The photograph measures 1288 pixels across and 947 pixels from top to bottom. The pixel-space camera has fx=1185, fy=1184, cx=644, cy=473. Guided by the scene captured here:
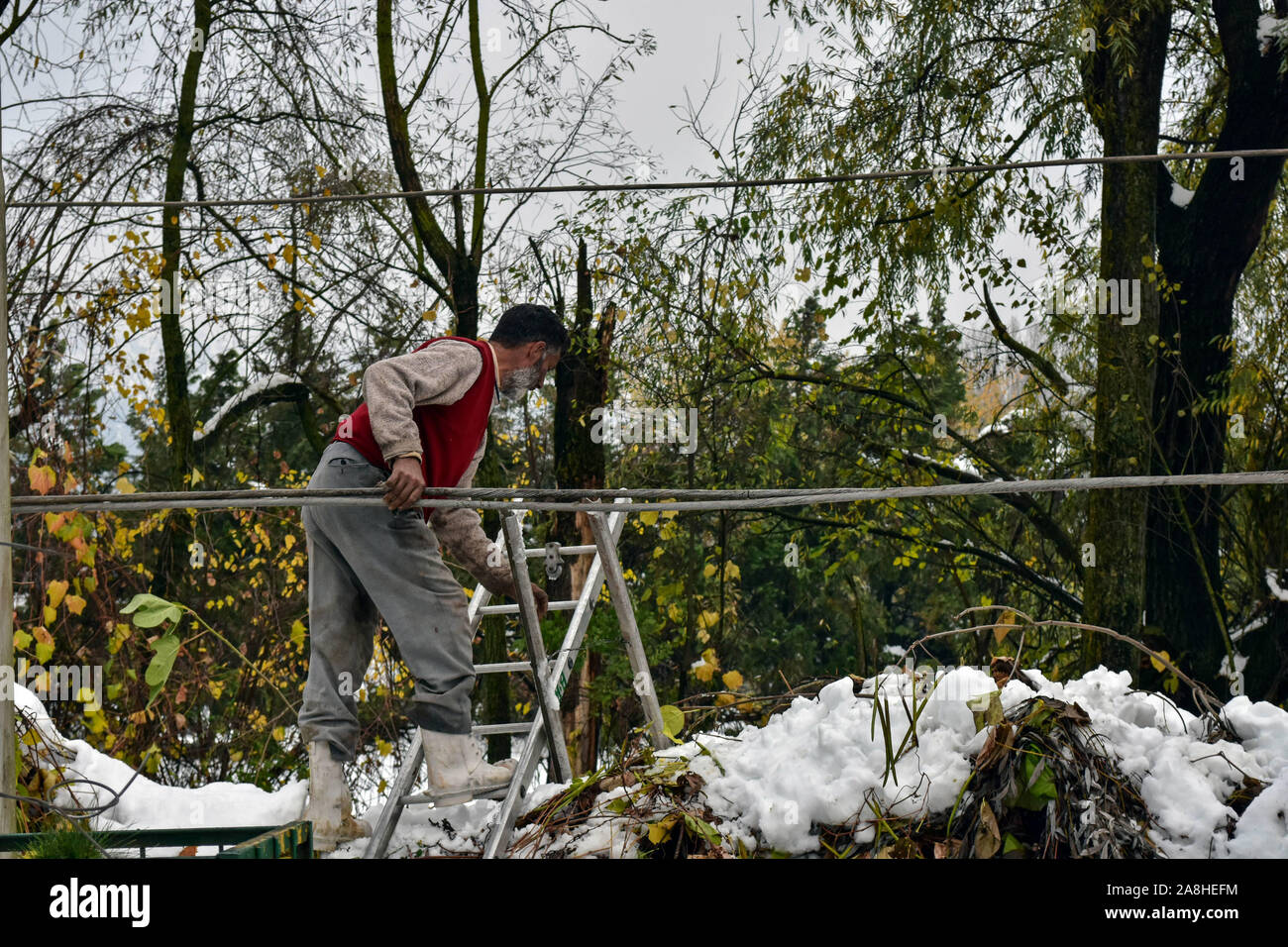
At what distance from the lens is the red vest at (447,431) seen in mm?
2828

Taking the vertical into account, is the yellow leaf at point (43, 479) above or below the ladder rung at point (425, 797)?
above

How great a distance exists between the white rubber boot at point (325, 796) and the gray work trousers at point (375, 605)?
3cm

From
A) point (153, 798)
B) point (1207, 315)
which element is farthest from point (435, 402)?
point (1207, 315)

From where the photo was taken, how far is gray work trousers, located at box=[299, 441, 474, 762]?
2723 mm

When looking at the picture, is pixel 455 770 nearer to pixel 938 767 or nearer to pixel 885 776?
pixel 885 776

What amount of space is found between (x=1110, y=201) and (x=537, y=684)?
211 inches

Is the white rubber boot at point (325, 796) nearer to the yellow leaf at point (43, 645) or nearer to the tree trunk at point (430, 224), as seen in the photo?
the yellow leaf at point (43, 645)

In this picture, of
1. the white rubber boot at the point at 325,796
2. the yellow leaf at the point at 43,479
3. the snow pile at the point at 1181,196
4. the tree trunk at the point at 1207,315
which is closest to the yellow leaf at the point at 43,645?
the yellow leaf at the point at 43,479

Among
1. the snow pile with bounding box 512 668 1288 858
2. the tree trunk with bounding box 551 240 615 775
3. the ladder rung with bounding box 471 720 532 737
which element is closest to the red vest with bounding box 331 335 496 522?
the ladder rung with bounding box 471 720 532 737

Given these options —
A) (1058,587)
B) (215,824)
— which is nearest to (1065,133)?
(1058,587)

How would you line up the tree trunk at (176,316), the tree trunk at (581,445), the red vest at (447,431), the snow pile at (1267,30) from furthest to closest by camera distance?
the snow pile at (1267,30), the tree trunk at (176,316), the tree trunk at (581,445), the red vest at (447,431)

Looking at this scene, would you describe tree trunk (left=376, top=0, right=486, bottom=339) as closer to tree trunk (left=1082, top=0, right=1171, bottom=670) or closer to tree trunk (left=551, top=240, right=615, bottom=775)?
tree trunk (left=551, top=240, right=615, bottom=775)

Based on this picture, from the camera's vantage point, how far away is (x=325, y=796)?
280cm

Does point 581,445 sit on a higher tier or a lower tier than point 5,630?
higher
